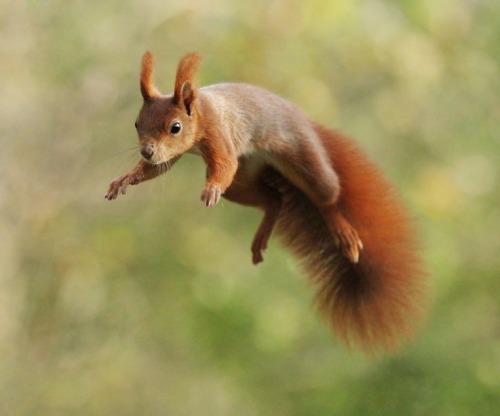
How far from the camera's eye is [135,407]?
6828mm

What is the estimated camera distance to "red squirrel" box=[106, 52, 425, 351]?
131cm

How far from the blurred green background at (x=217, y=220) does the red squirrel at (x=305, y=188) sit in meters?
3.30

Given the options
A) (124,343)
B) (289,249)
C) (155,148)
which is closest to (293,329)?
(124,343)

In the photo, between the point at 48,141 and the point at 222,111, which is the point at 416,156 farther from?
the point at 222,111

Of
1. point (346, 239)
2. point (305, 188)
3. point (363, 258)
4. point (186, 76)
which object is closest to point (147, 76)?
point (186, 76)

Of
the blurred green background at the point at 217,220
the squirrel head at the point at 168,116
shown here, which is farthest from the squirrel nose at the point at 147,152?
the blurred green background at the point at 217,220

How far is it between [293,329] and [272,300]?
0.28 m

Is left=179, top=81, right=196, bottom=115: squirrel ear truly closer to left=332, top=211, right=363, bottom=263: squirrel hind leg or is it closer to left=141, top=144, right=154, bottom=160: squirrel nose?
left=141, top=144, right=154, bottom=160: squirrel nose

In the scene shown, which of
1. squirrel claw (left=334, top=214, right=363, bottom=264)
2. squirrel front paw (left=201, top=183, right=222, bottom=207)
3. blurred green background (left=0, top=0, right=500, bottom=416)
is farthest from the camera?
blurred green background (left=0, top=0, right=500, bottom=416)

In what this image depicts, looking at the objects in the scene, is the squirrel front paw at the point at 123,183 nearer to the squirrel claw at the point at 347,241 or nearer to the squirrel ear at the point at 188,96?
the squirrel ear at the point at 188,96

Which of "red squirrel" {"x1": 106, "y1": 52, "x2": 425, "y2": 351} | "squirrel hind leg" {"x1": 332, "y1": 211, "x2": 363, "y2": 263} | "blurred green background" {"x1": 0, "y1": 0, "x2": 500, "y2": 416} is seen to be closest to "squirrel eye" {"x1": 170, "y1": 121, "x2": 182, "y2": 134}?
"red squirrel" {"x1": 106, "y1": 52, "x2": 425, "y2": 351}

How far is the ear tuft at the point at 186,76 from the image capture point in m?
1.27

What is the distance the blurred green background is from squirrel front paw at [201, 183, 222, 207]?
3742 millimetres

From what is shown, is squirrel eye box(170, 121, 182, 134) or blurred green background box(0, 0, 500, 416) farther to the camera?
Result: blurred green background box(0, 0, 500, 416)
